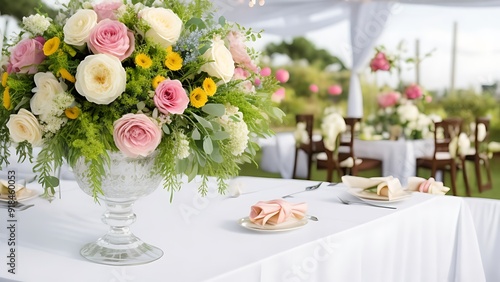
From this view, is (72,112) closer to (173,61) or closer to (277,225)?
(173,61)

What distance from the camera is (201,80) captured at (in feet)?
4.38

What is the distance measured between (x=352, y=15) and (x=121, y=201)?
24.3 ft

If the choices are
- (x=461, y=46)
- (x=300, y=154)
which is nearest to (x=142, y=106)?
(x=300, y=154)

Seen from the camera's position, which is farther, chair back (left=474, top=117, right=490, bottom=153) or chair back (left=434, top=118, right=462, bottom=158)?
chair back (left=474, top=117, right=490, bottom=153)

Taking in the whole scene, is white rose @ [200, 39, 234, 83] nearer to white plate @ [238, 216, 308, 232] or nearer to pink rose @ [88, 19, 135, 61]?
pink rose @ [88, 19, 135, 61]

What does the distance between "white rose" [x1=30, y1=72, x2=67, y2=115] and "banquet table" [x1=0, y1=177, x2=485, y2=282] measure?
1.09 ft

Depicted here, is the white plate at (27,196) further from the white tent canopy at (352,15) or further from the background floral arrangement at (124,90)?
the white tent canopy at (352,15)

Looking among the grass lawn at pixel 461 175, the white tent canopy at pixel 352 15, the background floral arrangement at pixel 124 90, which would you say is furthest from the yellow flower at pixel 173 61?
the white tent canopy at pixel 352 15

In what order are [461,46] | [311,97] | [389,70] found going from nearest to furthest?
[389,70] < [461,46] < [311,97]

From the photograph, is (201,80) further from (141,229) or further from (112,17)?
(141,229)

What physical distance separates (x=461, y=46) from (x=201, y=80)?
38.9 feet

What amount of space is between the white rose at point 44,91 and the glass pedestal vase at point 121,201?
0.15 metres

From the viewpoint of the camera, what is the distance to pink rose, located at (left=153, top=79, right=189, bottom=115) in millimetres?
1223

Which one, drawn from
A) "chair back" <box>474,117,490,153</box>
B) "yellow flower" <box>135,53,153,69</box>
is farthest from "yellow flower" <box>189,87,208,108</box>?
"chair back" <box>474,117,490,153</box>
